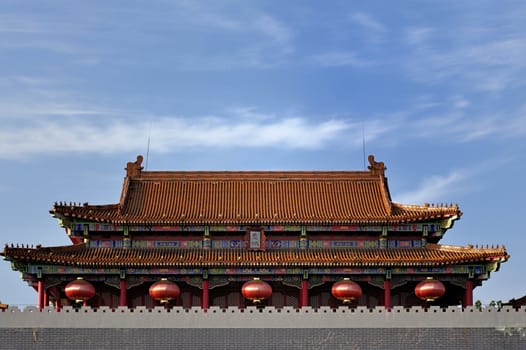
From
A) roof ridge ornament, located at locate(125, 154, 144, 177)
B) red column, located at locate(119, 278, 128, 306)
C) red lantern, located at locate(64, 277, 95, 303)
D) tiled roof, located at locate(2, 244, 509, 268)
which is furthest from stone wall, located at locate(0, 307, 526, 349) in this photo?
roof ridge ornament, located at locate(125, 154, 144, 177)

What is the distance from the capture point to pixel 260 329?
51.4m

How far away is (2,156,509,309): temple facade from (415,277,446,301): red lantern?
9 cm

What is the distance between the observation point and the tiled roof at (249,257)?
2188 inches

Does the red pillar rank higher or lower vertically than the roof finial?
lower

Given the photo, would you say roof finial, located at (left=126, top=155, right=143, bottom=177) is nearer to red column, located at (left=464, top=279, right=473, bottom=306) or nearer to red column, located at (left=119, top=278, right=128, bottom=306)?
red column, located at (left=119, top=278, right=128, bottom=306)

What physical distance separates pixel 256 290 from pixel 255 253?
3250mm

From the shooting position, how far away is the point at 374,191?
62812mm

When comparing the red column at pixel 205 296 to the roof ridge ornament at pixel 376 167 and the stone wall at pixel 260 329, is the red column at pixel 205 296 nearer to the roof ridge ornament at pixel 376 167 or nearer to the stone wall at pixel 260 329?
the stone wall at pixel 260 329

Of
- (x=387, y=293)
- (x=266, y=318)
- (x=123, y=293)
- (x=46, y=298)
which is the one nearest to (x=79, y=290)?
(x=123, y=293)

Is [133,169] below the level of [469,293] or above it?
above

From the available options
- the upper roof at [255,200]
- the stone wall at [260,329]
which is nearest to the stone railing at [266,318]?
the stone wall at [260,329]

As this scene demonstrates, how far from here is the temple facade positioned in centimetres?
5600

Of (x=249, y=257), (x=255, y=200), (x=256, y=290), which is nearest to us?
(x=256, y=290)

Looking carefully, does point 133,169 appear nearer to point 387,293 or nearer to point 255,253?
point 255,253
